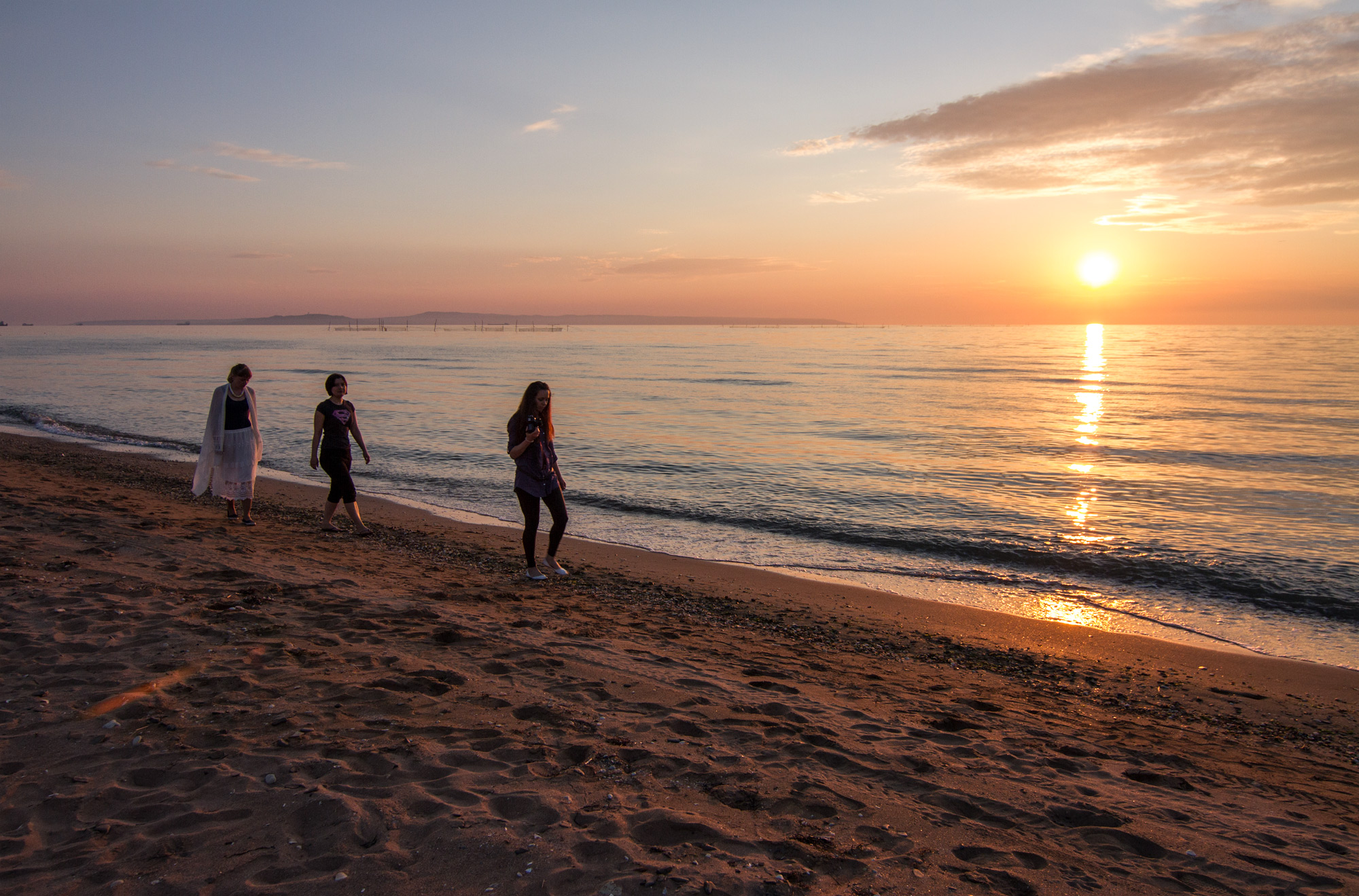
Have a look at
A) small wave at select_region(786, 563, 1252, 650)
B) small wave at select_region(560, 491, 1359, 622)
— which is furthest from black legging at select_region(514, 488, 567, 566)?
small wave at select_region(560, 491, 1359, 622)

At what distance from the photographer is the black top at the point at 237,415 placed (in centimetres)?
901

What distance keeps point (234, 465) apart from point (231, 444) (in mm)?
262

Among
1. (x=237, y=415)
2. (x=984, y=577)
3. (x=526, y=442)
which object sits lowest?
(x=984, y=577)

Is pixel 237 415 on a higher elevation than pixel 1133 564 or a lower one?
higher

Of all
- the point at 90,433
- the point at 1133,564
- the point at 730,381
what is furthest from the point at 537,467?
the point at 730,381

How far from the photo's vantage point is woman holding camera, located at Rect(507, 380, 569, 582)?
24.5 ft

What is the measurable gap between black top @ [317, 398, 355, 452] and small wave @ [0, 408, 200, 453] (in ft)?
37.3

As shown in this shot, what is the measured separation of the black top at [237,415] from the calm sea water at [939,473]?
4.29 meters

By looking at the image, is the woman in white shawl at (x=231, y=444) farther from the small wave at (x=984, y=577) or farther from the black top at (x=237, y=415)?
the small wave at (x=984, y=577)

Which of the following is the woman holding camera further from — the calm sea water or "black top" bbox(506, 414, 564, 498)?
the calm sea water

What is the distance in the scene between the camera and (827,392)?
1543 inches

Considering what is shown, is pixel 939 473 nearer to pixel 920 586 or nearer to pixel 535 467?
pixel 920 586

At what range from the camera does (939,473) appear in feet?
55.0

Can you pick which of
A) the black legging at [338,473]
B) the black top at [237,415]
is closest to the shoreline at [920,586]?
the black legging at [338,473]
